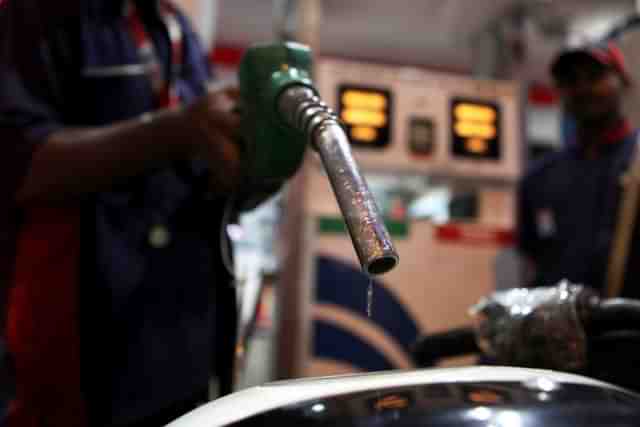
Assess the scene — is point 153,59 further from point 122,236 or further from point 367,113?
point 367,113

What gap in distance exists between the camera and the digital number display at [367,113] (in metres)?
1.91

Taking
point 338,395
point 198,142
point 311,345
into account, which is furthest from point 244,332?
point 311,345

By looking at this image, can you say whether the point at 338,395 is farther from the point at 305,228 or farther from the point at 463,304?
the point at 463,304

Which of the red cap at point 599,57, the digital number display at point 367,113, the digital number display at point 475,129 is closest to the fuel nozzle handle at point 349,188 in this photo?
the red cap at point 599,57

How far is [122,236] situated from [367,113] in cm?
152

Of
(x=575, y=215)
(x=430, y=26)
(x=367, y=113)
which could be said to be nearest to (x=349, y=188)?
(x=575, y=215)

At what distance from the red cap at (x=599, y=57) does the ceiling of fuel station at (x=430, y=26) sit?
3.77 ft

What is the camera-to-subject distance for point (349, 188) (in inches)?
9.9

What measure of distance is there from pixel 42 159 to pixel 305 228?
1.41 meters

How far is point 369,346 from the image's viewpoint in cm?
178

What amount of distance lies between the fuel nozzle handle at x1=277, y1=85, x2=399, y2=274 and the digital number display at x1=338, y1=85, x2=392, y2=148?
1605 mm

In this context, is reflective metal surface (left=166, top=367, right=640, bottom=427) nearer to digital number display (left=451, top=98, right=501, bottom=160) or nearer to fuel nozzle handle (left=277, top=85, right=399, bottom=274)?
fuel nozzle handle (left=277, top=85, right=399, bottom=274)

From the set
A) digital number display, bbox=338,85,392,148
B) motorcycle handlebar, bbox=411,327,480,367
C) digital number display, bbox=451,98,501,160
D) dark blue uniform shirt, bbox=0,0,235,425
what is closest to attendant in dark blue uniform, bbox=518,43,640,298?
digital number display, bbox=451,98,501,160

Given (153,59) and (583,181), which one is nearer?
(153,59)
